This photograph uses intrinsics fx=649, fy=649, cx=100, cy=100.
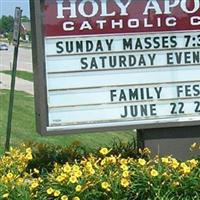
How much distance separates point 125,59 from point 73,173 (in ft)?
4.80

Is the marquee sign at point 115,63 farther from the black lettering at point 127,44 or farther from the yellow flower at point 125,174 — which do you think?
the yellow flower at point 125,174

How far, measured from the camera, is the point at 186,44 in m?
6.26

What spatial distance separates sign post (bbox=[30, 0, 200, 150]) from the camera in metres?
5.98

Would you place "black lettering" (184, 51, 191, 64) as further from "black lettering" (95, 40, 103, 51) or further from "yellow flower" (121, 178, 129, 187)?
"yellow flower" (121, 178, 129, 187)

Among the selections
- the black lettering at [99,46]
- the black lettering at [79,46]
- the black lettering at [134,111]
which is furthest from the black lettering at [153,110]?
the black lettering at [79,46]

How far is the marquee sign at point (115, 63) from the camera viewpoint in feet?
19.6

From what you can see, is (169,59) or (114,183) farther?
(169,59)

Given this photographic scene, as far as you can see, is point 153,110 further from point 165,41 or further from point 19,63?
point 19,63

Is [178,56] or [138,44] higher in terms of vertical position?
[138,44]

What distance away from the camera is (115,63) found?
240 inches

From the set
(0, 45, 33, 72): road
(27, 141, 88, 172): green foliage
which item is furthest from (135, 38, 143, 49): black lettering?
(0, 45, 33, 72): road

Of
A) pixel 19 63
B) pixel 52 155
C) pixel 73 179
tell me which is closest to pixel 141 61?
pixel 52 155

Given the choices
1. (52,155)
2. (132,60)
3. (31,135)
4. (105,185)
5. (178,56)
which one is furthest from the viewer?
(31,135)

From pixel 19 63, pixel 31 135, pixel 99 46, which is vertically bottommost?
pixel 19 63
